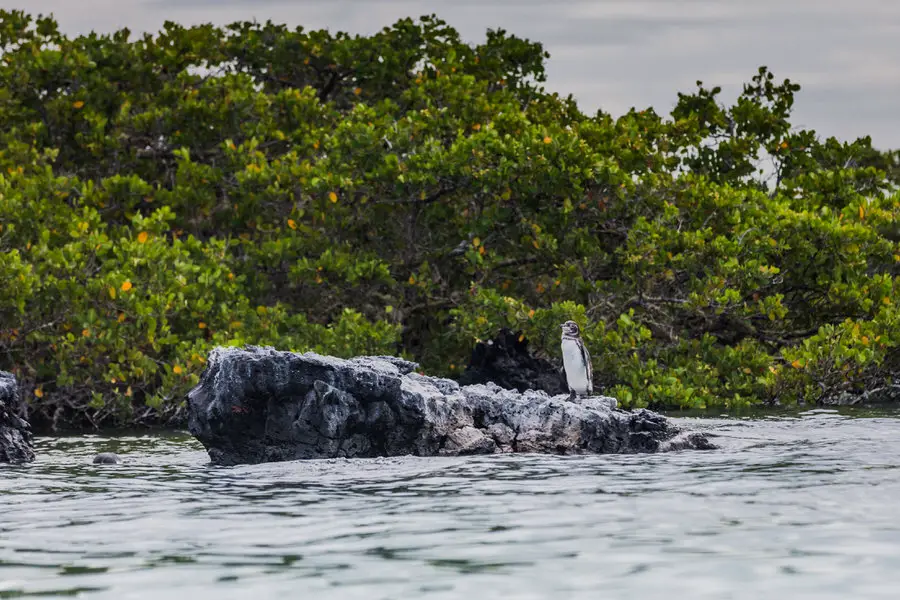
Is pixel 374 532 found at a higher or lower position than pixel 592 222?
lower

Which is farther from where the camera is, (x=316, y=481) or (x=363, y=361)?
(x=363, y=361)

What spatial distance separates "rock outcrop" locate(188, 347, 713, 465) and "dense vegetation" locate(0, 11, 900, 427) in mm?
5074

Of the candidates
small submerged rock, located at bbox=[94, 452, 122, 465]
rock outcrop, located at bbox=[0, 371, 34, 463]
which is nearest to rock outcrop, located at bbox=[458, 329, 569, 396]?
small submerged rock, located at bbox=[94, 452, 122, 465]

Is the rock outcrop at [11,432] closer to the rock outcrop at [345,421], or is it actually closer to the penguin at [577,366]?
the rock outcrop at [345,421]

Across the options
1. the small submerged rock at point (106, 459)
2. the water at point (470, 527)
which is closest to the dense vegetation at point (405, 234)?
the small submerged rock at point (106, 459)

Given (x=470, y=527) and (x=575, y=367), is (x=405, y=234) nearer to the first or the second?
(x=575, y=367)

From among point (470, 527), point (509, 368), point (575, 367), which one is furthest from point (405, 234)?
point (470, 527)

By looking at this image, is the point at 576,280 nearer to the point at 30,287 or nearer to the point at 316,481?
the point at 30,287

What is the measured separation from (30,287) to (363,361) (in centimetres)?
617

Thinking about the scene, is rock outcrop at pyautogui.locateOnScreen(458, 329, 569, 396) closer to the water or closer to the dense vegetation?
the dense vegetation

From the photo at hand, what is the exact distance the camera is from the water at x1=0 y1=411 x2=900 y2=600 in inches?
248

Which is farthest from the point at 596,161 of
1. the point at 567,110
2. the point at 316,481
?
the point at 316,481

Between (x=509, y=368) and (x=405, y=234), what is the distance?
436 centimetres

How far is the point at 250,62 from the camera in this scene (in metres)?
25.1
